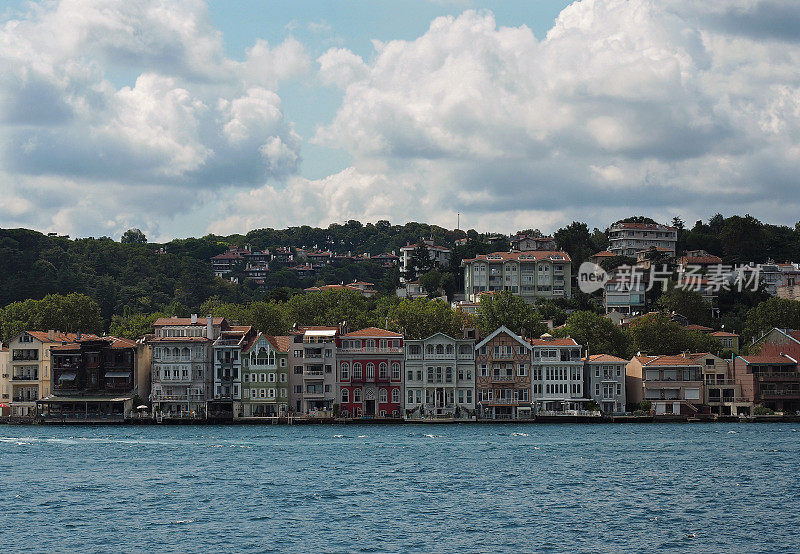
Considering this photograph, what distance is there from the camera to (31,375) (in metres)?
109

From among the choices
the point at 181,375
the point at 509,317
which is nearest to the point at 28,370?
the point at 181,375

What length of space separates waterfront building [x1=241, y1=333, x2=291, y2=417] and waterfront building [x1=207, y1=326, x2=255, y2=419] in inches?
28.9

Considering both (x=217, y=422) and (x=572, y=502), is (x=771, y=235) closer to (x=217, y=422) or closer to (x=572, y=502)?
(x=217, y=422)

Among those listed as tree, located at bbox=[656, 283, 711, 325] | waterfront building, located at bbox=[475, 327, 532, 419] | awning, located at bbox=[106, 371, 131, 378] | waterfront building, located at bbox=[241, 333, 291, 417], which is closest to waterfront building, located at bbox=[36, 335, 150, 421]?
awning, located at bbox=[106, 371, 131, 378]

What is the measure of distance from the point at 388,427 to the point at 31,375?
130 ft

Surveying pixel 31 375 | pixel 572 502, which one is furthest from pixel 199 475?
pixel 31 375

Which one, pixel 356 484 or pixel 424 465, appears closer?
pixel 356 484

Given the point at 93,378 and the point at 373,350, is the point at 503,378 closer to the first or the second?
the point at 373,350

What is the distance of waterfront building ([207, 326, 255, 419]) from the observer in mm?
103562

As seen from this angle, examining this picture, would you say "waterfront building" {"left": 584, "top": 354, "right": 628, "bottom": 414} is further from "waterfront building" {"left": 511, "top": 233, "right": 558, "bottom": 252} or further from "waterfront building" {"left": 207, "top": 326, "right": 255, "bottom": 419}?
"waterfront building" {"left": 511, "top": 233, "right": 558, "bottom": 252}

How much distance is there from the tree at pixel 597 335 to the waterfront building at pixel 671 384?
→ 36.9ft

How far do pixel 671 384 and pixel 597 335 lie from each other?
46.9 ft

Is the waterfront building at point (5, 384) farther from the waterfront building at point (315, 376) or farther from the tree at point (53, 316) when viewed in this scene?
the waterfront building at point (315, 376)

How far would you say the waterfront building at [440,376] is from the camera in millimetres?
101625
